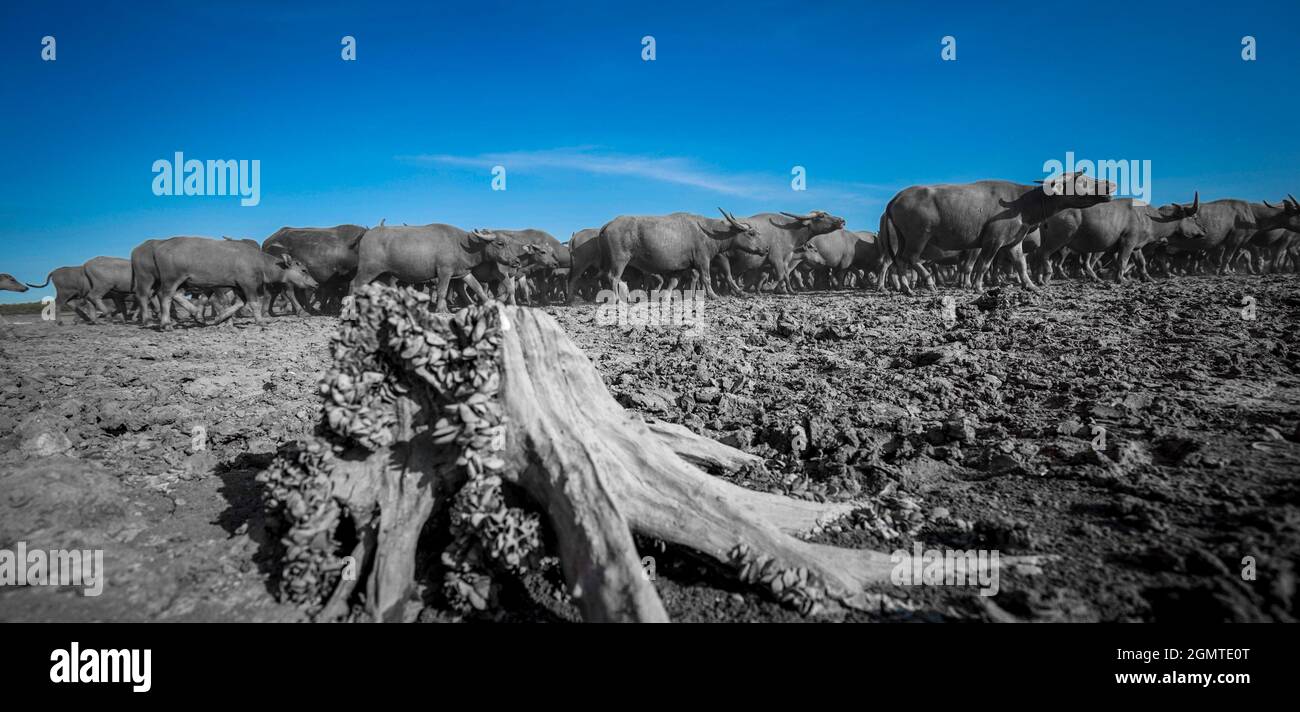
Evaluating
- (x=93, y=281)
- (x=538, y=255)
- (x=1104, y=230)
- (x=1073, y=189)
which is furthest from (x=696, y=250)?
(x=93, y=281)

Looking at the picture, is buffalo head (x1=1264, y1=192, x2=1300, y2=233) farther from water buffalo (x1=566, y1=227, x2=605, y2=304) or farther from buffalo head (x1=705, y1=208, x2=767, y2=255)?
water buffalo (x1=566, y1=227, x2=605, y2=304)

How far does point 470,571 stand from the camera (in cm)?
296

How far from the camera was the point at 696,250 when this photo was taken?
16.7m

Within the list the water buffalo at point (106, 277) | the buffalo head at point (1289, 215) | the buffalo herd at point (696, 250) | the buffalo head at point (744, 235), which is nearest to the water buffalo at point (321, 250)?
the buffalo herd at point (696, 250)

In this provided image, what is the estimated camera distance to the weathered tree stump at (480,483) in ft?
9.11

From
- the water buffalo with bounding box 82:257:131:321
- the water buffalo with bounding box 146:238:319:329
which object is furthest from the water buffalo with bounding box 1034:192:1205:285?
the water buffalo with bounding box 82:257:131:321

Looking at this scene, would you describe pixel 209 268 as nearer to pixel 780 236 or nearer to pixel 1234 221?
pixel 780 236

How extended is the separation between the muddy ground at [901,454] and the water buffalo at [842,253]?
13626mm

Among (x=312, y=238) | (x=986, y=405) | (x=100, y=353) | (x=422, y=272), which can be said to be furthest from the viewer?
(x=312, y=238)

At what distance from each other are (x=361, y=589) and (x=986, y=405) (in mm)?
4879

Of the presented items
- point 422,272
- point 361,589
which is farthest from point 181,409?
point 422,272

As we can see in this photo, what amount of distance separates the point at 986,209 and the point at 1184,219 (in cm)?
1129

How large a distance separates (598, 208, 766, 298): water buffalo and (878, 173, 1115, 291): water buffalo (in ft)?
16.1

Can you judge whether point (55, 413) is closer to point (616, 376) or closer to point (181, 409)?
point (181, 409)
